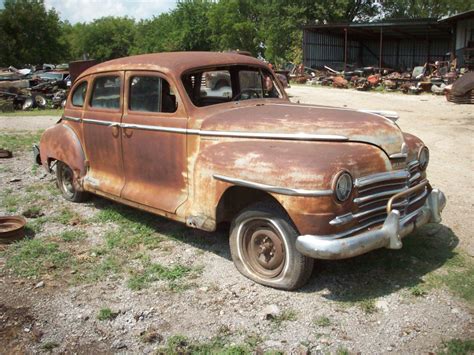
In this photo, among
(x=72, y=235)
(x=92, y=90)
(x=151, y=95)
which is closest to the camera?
(x=151, y=95)

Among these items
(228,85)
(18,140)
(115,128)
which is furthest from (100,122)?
(18,140)

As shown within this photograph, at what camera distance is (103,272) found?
14.4ft

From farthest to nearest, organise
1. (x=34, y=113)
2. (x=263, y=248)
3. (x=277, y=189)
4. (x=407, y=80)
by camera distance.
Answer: (x=407, y=80) → (x=34, y=113) → (x=263, y=248) → (x=277, y=189)

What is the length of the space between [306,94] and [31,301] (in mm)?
18571

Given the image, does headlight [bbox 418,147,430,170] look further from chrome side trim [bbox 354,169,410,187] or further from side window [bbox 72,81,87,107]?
side window [bbox 72,81,87,107]

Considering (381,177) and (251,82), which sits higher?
(251,82)

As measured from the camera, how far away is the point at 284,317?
139 inches

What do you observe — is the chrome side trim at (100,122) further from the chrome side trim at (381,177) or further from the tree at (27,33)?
the tree at (27,33)

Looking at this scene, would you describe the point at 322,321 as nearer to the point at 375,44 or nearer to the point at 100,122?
the point at 100,122

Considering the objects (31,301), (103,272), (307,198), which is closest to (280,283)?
(307,198)

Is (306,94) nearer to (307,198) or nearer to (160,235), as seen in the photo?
(160,235)

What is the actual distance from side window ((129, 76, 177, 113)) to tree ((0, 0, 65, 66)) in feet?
161

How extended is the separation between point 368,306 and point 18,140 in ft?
33.0

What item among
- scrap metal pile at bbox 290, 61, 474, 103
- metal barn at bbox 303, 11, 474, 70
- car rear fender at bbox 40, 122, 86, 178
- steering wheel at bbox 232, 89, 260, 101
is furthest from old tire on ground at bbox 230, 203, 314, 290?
metal barn at bbox 303, 11, 474, 70
